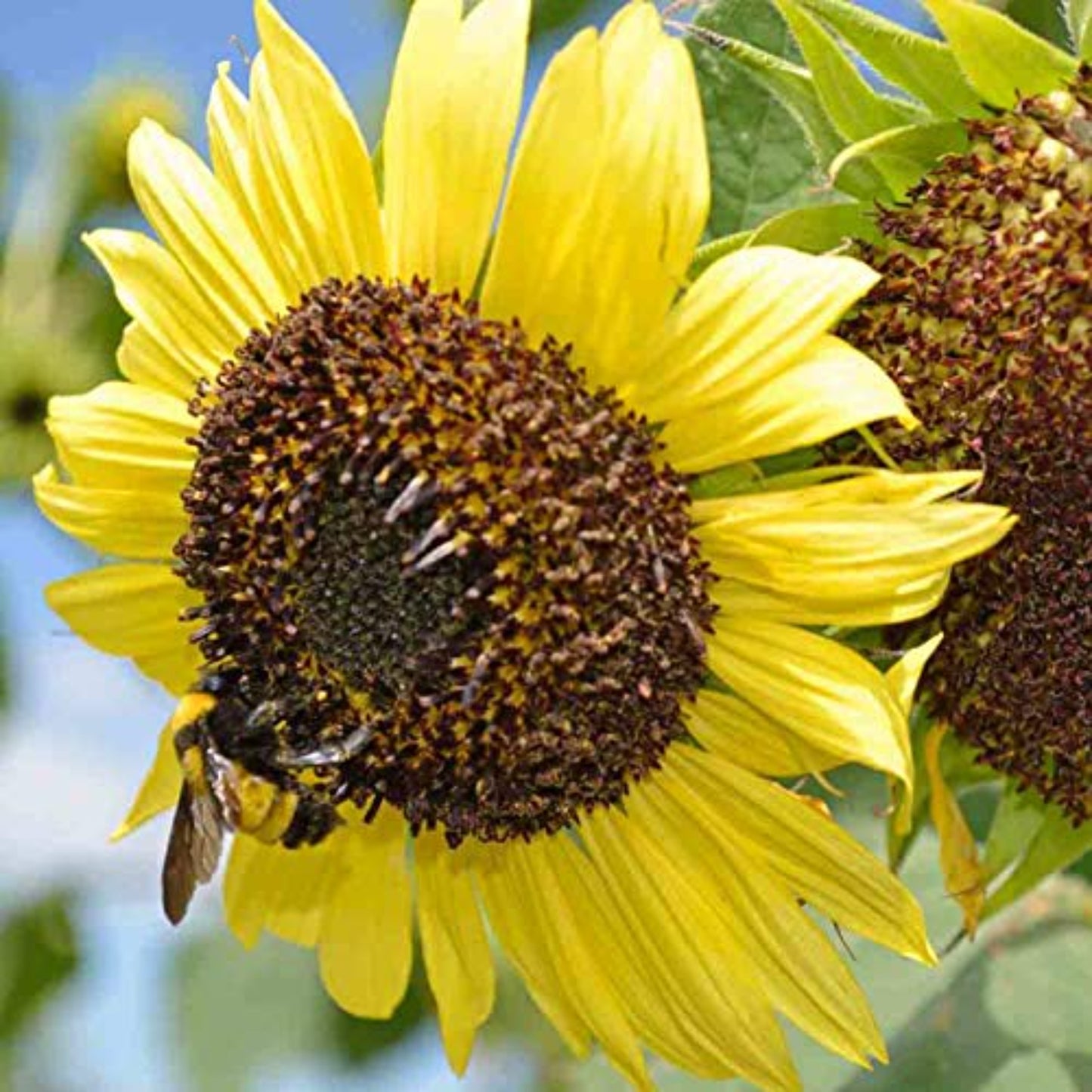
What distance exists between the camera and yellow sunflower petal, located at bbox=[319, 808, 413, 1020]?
Answer: 238cm

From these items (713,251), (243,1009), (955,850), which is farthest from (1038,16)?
(243,1009)

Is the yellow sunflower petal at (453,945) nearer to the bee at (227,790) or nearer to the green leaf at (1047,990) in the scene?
the bee at (227,790)

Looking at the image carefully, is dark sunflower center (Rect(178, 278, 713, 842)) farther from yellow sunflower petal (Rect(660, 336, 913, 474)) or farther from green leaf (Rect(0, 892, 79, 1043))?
green leaf (Rect(0, 892, 79, 1043))

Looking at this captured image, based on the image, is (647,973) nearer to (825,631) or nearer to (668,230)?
(825,631)

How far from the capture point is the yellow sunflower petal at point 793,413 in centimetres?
179

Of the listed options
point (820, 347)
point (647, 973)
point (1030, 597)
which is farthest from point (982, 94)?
point (647, 973)

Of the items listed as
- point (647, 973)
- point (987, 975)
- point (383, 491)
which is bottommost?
point (987, 975)

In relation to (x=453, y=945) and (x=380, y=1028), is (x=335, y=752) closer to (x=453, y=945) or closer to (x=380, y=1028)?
(x=453, y=945)

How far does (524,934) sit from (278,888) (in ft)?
1.20

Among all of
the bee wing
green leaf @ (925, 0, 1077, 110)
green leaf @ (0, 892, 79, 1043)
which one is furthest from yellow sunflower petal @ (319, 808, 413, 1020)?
green leaf @ (0, 892, 79, 1043)

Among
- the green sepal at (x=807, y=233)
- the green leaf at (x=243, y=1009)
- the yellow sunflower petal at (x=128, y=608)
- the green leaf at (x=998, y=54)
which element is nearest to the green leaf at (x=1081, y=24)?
the green leaf at (x=998, y=54)

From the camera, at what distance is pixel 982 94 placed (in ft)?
6.43

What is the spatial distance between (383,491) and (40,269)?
77.7 inches

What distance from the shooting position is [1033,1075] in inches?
105
